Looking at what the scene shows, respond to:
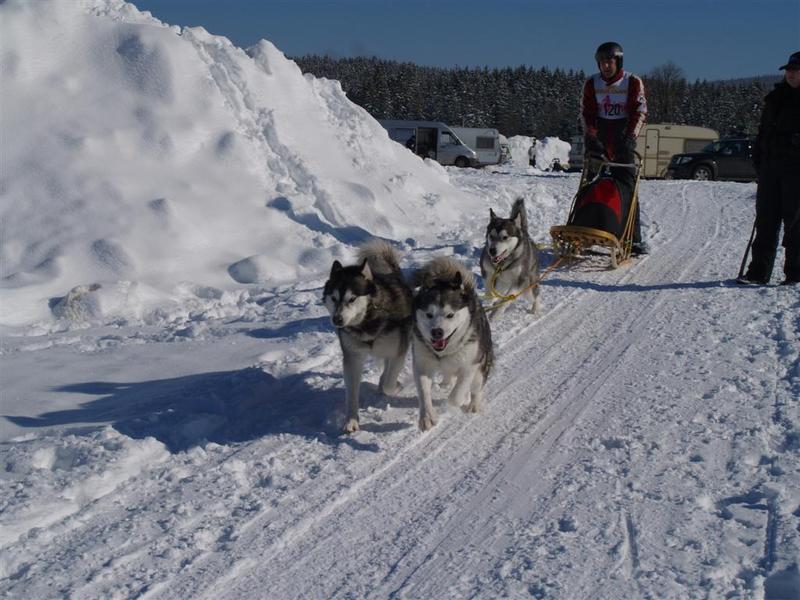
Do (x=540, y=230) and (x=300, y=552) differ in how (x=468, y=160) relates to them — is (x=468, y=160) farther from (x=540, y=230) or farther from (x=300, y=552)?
(x=300, y=552)

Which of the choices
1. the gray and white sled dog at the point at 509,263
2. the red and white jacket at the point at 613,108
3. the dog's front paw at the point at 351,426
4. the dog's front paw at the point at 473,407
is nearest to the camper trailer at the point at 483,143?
the red and white jacket at the point at 613,108

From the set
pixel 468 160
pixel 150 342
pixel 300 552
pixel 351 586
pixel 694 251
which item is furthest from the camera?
pixel 468 160

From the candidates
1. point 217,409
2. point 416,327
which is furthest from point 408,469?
point 217,409

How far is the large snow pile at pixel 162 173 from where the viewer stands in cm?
747

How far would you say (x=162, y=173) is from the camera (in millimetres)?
9000

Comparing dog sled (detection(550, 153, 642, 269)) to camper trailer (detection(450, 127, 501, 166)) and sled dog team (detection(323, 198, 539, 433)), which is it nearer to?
sled dog team (detection(323, 198, 539, 433))

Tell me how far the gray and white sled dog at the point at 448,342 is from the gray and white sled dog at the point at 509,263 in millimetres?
1950

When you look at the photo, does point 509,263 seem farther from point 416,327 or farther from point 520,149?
point 520,149

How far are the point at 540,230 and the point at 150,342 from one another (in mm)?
6141

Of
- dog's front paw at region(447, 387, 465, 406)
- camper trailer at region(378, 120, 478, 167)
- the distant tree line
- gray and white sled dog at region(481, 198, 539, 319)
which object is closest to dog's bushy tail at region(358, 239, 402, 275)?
dog's front paw at region(447, 387, 465, 406)

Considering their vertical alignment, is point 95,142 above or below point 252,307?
above

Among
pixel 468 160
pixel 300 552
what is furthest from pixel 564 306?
pixel 468 160

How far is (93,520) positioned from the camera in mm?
3141

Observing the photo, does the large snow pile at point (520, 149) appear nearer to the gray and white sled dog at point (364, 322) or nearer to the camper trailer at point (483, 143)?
the camper trailer at point (483, 143)
